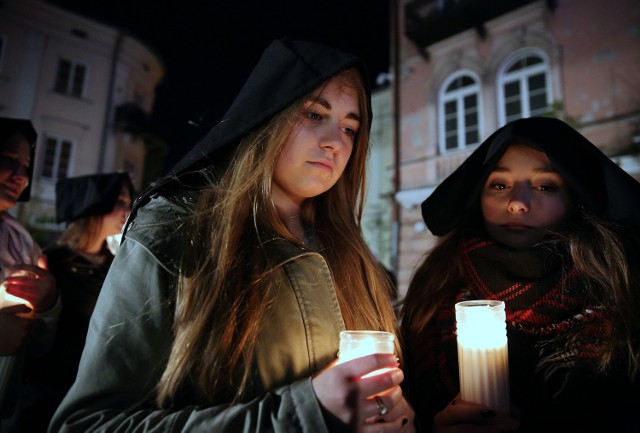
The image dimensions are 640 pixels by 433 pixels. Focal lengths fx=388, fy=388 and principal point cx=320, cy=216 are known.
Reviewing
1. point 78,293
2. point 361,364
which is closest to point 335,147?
point 361,364

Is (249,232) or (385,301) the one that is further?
(385,301)

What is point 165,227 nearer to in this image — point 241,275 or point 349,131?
point 241,275

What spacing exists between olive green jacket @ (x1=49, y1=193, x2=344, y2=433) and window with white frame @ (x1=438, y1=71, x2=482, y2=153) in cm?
641

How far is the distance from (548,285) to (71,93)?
24.6ft

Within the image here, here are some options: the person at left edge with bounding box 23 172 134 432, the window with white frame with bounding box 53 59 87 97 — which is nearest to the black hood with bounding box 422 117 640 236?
the person at left edge with bounding box 23 172 134 432

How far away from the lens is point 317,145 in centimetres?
133

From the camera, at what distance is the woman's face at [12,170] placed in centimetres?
182

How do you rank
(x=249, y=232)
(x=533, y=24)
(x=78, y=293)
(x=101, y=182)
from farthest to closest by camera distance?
1. (x=533, y=24)
2. (x=101, y=182)
3. (x=78, y=293)
4. (x=249, y=232)

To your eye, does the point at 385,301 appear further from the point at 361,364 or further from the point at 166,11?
the point at 166,11

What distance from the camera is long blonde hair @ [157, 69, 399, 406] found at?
0.93 meters

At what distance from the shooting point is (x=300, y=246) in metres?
1.22

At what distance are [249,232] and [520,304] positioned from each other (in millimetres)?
1012

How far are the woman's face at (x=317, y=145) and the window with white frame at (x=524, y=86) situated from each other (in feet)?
18.7

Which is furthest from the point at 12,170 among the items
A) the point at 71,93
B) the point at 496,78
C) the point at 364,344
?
the point at 496,78
